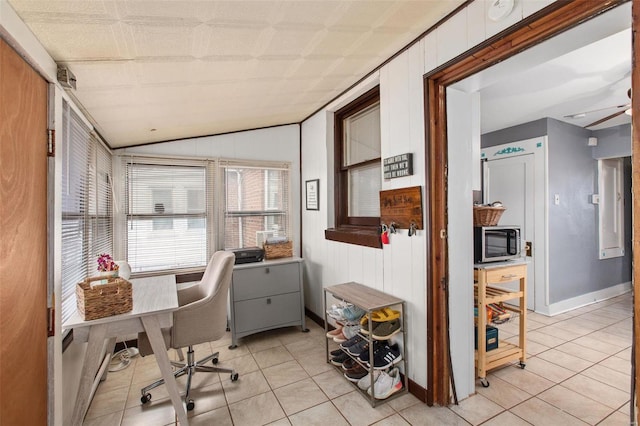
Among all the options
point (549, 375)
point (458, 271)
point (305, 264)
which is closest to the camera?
point (458, 271)

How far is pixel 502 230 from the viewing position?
7.79ft

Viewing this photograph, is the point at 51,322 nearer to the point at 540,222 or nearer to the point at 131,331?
the point at 131,331

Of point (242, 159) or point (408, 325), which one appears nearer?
point (408, 325)

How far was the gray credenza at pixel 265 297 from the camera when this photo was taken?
2.91 m

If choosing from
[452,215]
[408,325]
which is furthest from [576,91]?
[408,325]

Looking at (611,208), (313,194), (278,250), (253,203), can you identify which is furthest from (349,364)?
(611,208)

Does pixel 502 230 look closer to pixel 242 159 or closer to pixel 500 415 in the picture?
pixel 500 415

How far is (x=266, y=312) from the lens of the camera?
304 centimetres

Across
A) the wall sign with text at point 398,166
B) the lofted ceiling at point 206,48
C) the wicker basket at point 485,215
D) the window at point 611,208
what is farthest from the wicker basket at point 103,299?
the window at point 611,208

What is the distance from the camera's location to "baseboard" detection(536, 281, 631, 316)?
3.66 metres

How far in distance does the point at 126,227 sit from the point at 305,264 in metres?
1.95

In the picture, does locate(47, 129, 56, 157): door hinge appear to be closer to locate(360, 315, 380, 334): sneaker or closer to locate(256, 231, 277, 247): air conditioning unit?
locate(360, 315, 380, 334): sneaker

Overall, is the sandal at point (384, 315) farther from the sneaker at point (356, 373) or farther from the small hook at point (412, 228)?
the small hook at point (412, 228)

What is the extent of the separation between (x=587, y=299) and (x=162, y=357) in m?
5.07
